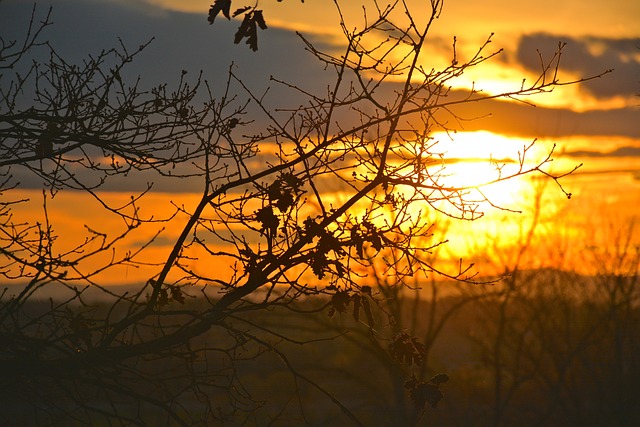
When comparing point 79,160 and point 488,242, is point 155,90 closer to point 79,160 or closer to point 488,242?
point 79,160

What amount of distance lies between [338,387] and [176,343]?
3817 cm

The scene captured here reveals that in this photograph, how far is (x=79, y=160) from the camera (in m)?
7.01

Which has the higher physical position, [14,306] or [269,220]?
[269,220]

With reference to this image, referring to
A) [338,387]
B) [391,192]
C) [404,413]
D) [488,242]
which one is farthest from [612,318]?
[391,192]

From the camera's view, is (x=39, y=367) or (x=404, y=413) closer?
(x=39, y=367)

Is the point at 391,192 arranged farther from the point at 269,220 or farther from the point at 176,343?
the point at 176,343

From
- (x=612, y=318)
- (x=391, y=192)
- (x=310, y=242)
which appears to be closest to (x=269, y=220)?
(x=310, y=242)

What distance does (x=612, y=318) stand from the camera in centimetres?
2742

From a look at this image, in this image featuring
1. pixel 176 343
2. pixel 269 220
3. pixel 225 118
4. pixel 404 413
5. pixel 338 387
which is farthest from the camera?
pixel 338 387

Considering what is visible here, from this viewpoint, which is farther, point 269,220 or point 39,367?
point 39,367

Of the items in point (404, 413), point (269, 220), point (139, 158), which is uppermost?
point (139, 158)

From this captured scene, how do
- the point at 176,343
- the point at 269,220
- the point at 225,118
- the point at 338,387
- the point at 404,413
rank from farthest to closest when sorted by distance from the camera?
the point at 338,387
the point at 404,413
the point at 225,118
the point at 176,343
the point at 269,220

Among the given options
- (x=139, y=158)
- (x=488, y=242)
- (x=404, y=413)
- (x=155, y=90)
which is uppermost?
(x=488, y=242)

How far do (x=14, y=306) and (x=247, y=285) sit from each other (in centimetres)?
182
